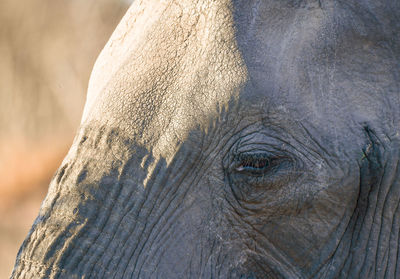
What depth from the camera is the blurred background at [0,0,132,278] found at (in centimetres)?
516

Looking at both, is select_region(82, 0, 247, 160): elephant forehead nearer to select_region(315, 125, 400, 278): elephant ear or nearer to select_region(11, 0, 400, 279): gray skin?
select_region(11, 0, 400, 279): gray skin

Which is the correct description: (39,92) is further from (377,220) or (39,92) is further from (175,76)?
(377,220)

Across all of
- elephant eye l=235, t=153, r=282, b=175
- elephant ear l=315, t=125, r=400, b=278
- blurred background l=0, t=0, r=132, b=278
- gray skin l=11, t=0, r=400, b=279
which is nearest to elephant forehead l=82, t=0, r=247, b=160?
gray skin l=11, t=0, r=400, b=279

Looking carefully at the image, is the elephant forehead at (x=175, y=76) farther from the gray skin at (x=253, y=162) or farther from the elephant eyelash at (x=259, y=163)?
the elephant eyelash at (x=259, y=163)

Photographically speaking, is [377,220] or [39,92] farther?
[39,92]

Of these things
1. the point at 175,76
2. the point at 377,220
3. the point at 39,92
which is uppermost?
the point at 39,92

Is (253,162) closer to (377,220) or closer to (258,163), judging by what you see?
(258,163)

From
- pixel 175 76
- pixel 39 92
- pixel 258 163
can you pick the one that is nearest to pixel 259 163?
pixel 258 163

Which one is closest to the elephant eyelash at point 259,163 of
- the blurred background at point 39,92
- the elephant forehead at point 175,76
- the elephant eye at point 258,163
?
the elephant eye at point 258,163

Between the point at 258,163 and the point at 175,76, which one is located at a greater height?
the point at 175,76

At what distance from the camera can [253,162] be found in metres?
1.57

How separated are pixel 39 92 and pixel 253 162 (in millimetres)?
4046

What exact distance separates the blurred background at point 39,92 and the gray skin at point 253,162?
3445mm

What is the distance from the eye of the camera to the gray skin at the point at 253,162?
1561 millimetres
